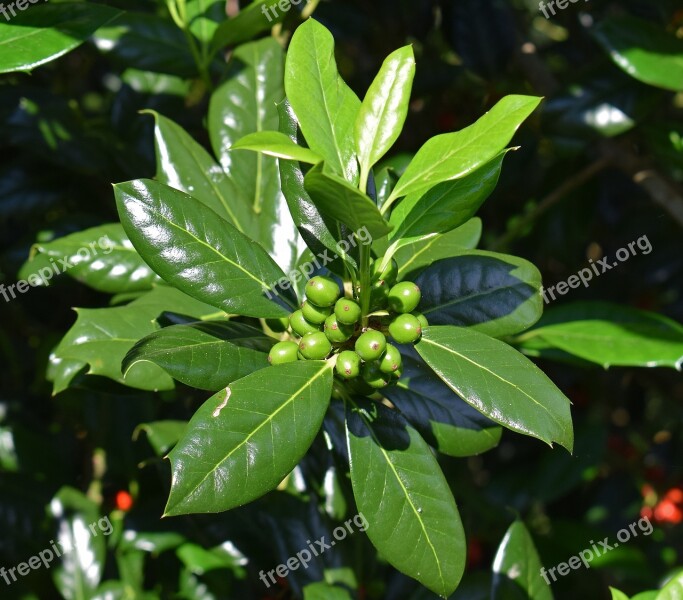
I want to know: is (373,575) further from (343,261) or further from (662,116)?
(662,116)

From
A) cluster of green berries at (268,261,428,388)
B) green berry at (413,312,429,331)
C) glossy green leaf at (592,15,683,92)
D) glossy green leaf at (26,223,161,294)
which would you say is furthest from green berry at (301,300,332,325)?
glossy green leaf at (592,15,683,92)

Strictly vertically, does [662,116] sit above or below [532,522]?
above

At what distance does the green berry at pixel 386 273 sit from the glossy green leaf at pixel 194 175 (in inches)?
11.8

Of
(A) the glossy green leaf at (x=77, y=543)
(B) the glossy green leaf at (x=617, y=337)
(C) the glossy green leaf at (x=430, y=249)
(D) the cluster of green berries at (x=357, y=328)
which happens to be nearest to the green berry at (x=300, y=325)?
(D) the cluster of green berries at (x=357, y=328)

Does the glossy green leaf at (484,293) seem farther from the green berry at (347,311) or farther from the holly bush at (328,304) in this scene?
the green berry at (347,311)

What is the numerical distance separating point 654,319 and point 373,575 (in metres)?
0.78

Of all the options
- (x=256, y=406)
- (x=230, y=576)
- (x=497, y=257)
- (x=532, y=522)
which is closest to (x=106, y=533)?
(x=230, y=576)

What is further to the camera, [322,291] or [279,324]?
[279,324]

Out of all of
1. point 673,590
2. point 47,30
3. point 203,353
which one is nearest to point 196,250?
point 203,353

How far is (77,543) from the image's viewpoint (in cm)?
165

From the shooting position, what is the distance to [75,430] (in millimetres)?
2092

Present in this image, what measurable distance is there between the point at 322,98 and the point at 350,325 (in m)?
0.29

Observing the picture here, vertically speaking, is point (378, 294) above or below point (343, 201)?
below

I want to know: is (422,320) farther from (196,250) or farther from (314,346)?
(196,250)
